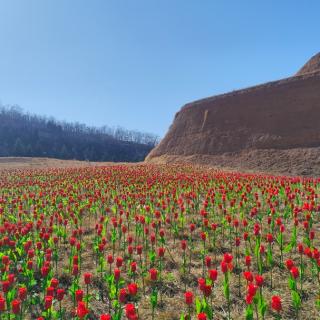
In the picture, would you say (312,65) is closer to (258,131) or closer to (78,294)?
(258,131)

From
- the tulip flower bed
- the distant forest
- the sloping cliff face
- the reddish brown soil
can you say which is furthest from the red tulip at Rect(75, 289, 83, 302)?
the distant forest

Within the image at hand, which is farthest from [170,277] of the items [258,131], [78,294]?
[258,131]

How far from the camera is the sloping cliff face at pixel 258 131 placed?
30.5 meters

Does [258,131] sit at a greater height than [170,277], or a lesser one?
greater

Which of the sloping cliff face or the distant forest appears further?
the distant forest

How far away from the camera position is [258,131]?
35.6 metres

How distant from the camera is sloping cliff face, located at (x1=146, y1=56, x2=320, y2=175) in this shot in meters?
30.5

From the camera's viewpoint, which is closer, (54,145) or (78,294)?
(78,294)

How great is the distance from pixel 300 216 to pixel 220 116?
32988 mm

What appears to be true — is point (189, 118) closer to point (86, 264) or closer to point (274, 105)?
point (274, 105)

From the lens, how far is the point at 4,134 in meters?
117

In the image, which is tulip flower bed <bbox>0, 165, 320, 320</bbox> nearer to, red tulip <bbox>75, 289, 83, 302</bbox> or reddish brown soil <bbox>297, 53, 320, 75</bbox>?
red tulip <bbox>75, 289, 83, 302</bbox>

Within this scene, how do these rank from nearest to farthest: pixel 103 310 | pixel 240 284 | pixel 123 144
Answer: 1. pixel 103 310
2. pixel 240 284
3. pixel 123 144

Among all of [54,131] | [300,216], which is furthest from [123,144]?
[300,216]
